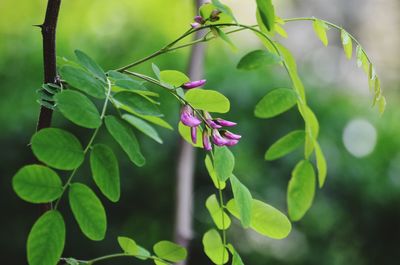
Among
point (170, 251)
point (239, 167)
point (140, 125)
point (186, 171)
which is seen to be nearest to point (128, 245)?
point (170, 251)

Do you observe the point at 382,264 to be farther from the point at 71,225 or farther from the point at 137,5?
the point at 137,5

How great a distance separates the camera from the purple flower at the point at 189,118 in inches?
30.3

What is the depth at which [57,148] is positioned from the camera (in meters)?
0.73

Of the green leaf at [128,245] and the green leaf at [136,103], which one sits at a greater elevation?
the green leaf at [136,103]

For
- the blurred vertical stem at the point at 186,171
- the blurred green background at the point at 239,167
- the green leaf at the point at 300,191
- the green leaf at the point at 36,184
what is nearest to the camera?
the green leaf at the point at 36,184

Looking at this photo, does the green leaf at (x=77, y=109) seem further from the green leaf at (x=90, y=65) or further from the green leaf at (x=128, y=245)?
the green leaf at (x=128, y=245)

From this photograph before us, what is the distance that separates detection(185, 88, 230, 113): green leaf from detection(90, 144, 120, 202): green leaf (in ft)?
0.51

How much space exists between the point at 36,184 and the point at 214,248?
33 cm

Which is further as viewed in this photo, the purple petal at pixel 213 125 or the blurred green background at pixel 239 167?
the blurred green background at pixel 239 167

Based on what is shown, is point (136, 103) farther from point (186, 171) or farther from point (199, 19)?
point (186, 171)

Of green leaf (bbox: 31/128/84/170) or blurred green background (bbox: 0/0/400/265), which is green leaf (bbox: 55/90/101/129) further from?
blurred green background (bbox: 0/0/400/265)

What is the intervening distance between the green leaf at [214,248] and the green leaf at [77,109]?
28cm

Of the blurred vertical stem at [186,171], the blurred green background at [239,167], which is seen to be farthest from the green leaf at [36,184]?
the blurred green background at [239,167]

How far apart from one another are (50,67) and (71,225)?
2.23m
